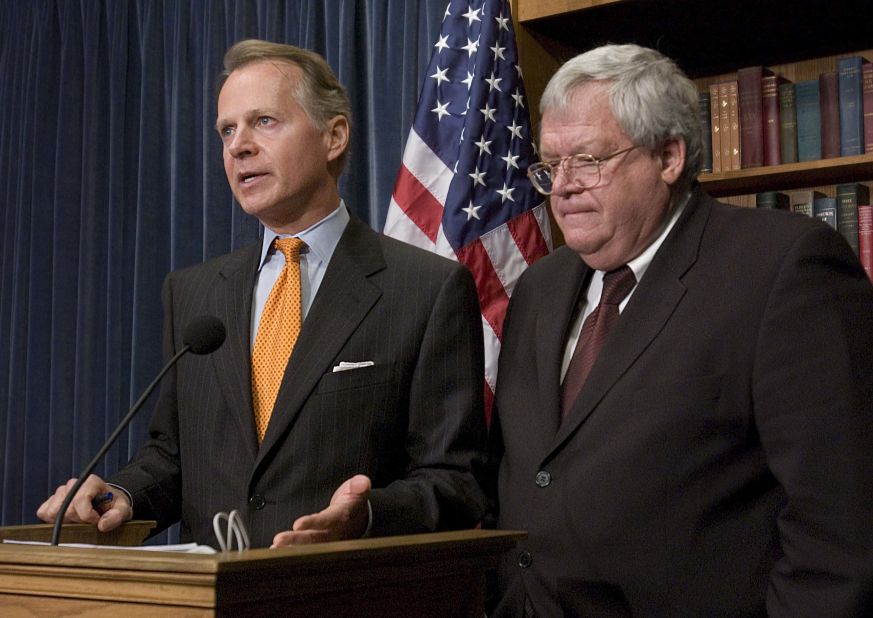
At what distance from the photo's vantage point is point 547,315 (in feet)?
7.04

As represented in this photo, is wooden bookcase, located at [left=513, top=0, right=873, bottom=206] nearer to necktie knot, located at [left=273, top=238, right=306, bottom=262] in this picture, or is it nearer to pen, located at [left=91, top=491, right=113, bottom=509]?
necktie knot, located at [left=273, top=238, right=306, bottom=262]

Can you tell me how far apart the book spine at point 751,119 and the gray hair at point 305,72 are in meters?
1.51

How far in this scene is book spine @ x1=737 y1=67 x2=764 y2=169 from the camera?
3.40 m

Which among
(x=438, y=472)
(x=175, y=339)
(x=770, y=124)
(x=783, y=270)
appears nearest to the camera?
(x=783, y=270)

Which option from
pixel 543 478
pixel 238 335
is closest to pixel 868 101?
pixel 543 478

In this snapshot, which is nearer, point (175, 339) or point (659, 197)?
point (659, 197)

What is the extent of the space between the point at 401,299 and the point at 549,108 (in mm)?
475

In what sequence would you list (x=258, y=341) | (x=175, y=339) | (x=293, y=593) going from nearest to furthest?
(x=293, y=593)
(x=258, y=341)
(x=175, y=339)

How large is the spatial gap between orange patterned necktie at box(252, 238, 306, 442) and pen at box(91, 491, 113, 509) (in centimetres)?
29

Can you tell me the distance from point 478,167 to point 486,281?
0.33 m

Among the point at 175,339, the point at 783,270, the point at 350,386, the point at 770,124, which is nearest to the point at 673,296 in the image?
the point at 783,270

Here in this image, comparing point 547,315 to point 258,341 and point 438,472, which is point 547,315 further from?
point 258,341

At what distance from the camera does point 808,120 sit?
11.0 feet

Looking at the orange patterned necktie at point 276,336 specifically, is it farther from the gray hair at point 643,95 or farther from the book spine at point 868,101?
the book spine at point 868,101
